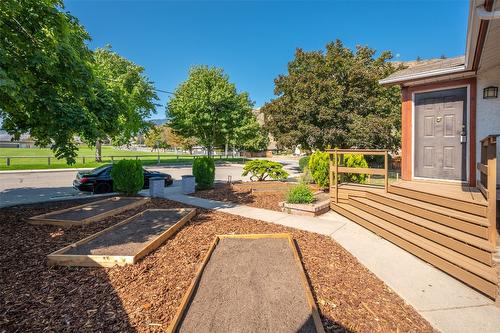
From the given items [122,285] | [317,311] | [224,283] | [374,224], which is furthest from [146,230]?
[374,224]

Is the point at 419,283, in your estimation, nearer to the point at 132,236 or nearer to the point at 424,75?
the point at 132,236

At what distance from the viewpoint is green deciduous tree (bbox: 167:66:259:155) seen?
27406 mm

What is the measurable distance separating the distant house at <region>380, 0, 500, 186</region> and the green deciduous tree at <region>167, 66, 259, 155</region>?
22.0 metres

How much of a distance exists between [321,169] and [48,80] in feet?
27.1

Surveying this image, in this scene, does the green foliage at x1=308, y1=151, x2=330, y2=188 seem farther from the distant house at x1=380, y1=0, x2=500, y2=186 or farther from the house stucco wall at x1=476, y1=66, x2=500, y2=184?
the house stucco wall at x1=476, y1=66, x2=500, y2=184

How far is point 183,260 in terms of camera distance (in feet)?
13.9

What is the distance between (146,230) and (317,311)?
3.97 m

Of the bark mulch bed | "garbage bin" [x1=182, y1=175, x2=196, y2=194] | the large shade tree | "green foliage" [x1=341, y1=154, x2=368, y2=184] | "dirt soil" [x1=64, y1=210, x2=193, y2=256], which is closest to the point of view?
the bark mulch bed

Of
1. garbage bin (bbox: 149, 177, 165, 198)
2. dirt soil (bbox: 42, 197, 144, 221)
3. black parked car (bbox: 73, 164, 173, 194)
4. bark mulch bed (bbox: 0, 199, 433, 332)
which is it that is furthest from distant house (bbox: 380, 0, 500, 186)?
black parked car (bbox: 73, 164, 173, 194)

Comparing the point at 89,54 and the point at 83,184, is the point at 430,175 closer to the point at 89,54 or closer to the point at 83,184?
the point at 89,54

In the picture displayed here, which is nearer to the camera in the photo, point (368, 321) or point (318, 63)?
point (368, 321)

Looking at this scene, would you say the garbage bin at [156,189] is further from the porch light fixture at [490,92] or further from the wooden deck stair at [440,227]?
the porch light fixture at [490,92]

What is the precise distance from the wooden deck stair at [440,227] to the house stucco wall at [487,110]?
5.42 feet

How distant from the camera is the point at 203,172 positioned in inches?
438
